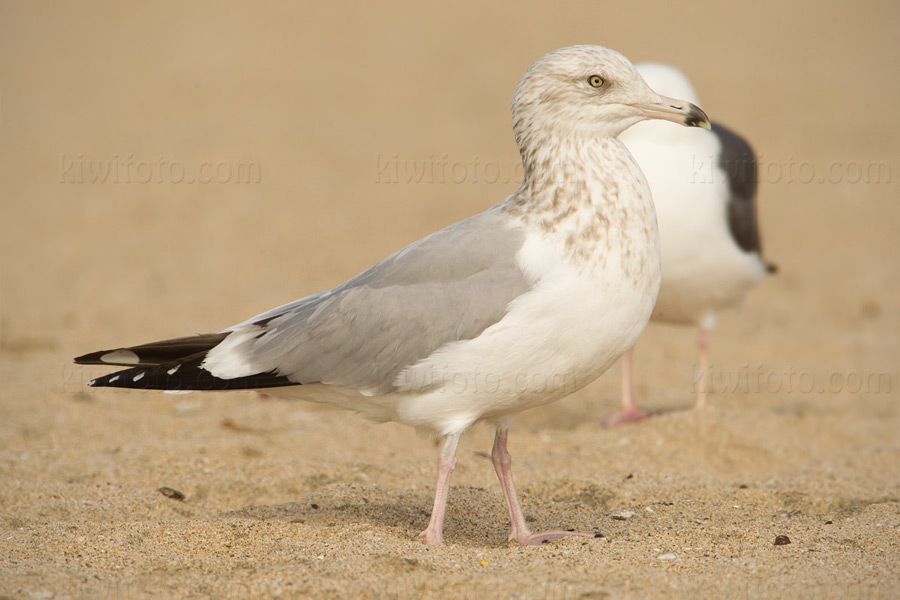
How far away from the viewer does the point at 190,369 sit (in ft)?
14.2

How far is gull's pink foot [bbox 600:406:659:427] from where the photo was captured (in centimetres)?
650

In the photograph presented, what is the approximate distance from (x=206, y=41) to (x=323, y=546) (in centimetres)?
1343

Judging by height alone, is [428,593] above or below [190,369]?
below

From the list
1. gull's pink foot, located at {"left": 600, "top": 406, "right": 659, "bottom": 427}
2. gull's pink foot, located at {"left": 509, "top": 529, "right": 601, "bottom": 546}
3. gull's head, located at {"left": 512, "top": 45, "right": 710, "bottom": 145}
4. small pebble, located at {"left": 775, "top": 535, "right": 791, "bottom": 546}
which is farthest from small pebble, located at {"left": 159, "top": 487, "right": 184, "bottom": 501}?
gull's pink foot, located at {"left": 600, "top": 406, "right": 659, "bottom": 427}

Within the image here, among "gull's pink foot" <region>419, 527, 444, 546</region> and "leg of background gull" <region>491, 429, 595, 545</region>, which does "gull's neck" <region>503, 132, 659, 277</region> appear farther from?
"gull's pink foot" <region>419, 527, 444, 546</region>

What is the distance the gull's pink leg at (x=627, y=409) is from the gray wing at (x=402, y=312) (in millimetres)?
2708

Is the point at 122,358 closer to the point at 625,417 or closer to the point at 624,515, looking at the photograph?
the point at 624,515

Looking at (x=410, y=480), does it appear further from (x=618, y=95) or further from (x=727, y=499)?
(x=618, y=95)

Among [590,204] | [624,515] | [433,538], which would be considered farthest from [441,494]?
[590,204]

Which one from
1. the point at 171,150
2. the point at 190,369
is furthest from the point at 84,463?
the point at 171,150

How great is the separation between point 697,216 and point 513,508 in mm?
2791

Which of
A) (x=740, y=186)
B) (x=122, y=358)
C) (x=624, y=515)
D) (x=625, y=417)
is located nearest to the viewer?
(x=122, y=358)

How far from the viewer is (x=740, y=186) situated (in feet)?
22.0

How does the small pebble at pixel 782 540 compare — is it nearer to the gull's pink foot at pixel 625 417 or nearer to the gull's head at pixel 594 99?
the gull's head at pixel 594 99
